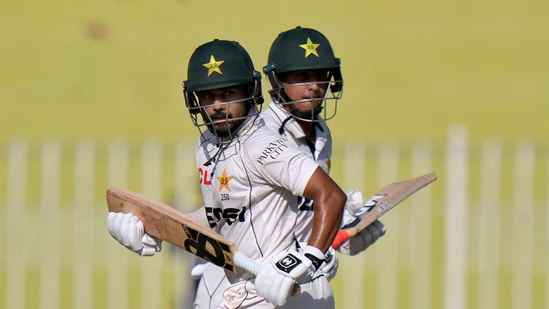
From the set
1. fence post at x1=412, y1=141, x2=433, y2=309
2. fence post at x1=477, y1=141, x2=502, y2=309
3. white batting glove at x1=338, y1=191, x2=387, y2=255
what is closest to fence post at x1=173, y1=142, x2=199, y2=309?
fence post at x1=412, y1=141, x2=433, y2=309

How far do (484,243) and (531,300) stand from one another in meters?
0.64

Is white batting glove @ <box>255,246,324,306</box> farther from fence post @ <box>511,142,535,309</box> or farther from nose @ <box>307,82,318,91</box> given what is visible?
fence post @ <box>511,142,535,309</box>

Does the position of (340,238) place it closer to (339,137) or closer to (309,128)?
(309,128)

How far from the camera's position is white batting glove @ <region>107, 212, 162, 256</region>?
4.82 m

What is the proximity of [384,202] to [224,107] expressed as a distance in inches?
50.0

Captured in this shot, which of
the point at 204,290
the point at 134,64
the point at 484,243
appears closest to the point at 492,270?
the point at 484,243

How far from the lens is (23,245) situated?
28.5 ft

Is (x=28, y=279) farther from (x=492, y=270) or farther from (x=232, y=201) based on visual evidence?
(x=232, y=201)

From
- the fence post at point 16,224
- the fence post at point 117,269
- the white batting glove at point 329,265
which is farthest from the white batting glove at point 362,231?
the fence post at point 16,224

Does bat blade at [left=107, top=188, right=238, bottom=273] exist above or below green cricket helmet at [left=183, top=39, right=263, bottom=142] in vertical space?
below

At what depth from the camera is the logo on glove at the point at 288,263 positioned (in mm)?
4219

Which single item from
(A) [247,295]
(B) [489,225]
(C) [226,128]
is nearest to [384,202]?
(A) [247,295]

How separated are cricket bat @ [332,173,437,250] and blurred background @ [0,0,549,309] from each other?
2892mm

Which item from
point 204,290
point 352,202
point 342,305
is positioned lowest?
point 342,305
